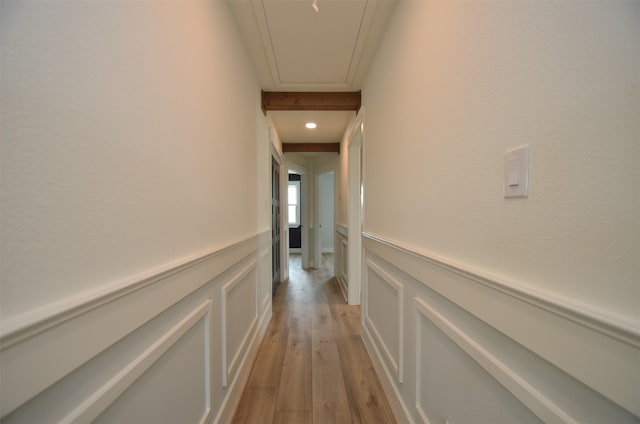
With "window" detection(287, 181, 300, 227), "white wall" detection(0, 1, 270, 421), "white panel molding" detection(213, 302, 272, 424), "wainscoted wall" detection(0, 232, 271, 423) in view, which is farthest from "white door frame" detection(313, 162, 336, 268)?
"white wall" detection(0, 1, 270, 421)

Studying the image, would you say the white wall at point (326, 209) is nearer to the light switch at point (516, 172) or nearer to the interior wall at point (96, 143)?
the interior wall at point (96, 143)

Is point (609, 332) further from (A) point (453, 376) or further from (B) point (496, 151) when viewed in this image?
(A) point (453, 376)

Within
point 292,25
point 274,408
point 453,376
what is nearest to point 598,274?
point 453,376

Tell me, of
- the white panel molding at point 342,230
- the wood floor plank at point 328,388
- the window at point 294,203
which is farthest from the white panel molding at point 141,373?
the window at point 294,203

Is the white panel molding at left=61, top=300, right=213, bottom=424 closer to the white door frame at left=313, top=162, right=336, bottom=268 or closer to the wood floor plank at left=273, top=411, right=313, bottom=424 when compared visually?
A: the wood floor plank at left=273, top=411, right=313, bottom=424

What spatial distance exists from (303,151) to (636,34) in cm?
405

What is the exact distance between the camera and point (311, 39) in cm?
175

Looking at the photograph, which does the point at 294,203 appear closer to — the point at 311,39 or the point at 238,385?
the point at 311,39

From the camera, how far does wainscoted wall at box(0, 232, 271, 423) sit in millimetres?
443

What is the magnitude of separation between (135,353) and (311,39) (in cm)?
191

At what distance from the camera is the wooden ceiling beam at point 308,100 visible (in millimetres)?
2523

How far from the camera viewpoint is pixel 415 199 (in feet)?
4.11

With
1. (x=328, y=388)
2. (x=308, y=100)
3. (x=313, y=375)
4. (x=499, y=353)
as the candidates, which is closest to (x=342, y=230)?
(x=308, y=100)

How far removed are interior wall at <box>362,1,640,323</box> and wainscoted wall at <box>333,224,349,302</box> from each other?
2.74 metres
